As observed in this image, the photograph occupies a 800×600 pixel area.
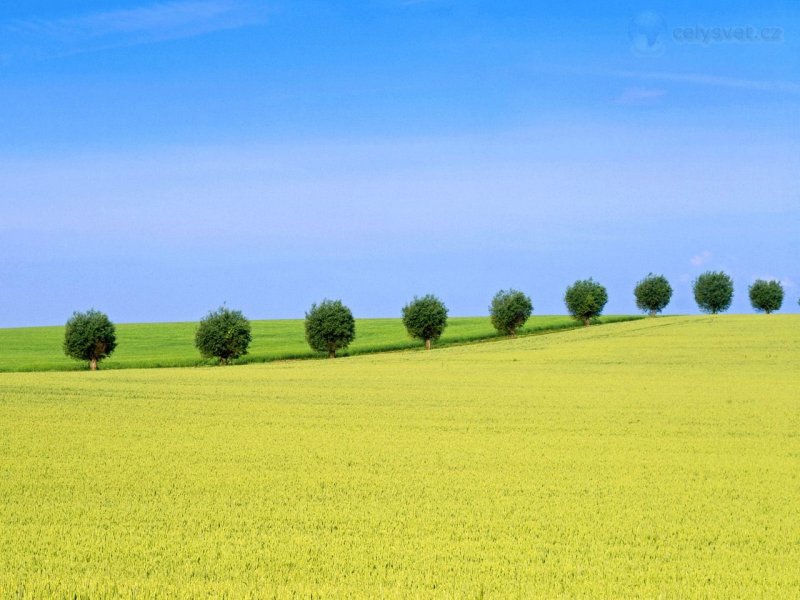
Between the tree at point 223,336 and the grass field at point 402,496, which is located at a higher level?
the tree at point 223,336

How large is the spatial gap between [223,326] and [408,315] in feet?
65.6

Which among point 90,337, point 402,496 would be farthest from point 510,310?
point 402,496

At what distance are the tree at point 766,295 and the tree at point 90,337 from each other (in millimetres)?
91078

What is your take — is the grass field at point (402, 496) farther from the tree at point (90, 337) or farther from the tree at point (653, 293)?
the tree at point (653, 293)

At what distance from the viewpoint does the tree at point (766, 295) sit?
121250 mm

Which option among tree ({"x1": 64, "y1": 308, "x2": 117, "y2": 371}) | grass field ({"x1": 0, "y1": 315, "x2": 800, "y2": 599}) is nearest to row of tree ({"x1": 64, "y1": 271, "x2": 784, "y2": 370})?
tree ({"x1": 64, "y1": 308, "x2": 117, "y2": 371})

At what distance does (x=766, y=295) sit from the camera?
4779 inches

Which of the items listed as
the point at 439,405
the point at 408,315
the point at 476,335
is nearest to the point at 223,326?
the point at 408,315

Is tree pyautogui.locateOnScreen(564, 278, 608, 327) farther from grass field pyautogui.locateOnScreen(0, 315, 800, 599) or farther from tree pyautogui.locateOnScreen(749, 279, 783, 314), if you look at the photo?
grass field pyautogui.locateOnScreen(0, 315, 800, 599)

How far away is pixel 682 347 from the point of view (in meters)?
66.0

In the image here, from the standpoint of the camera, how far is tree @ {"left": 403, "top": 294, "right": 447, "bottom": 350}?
84.2m

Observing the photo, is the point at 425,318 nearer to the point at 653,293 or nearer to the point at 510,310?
the point at 510,310

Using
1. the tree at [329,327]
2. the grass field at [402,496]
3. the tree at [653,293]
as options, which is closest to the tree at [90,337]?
the tree at [329,327]

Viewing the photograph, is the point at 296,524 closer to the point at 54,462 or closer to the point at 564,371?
the point at 54,462
